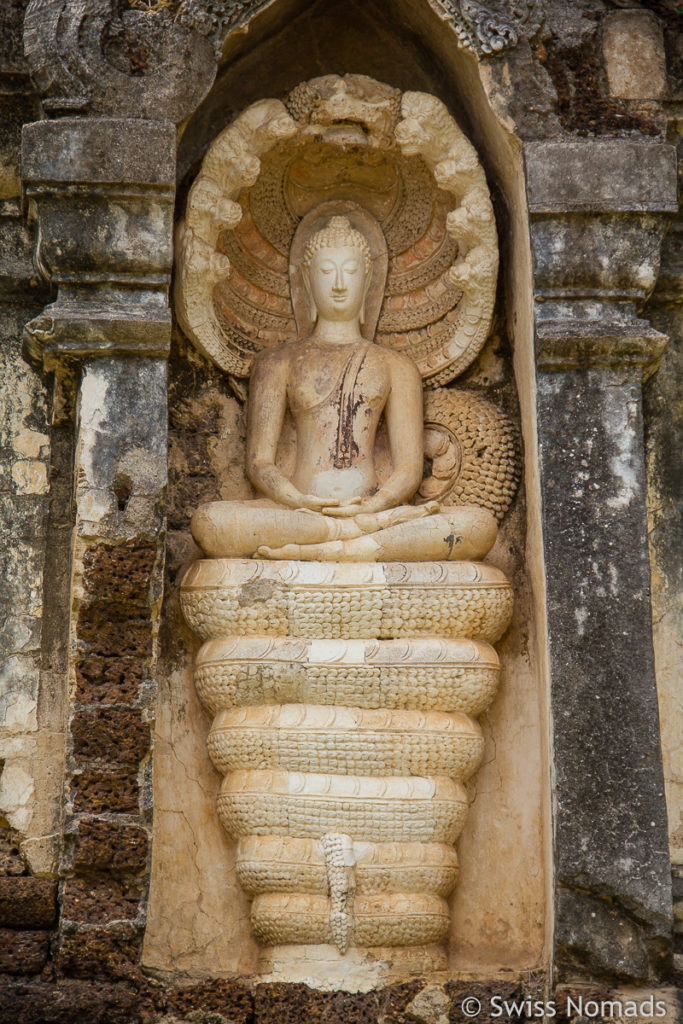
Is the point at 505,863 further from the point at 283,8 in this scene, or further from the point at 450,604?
the point at 283,8

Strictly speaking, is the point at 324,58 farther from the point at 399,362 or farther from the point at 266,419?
the point at 266,419

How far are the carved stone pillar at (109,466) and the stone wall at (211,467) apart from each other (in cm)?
1

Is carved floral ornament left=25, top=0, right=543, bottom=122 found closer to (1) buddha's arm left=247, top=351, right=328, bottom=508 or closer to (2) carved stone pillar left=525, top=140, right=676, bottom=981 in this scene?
(2) carved stone pillar left=525, top=140, right=676, bottom=981

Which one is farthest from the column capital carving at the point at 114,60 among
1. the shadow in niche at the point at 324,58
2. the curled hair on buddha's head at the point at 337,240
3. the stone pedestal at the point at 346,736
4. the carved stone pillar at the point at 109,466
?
the stone pedestal at the point at 346,736

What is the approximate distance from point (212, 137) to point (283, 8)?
0.73m

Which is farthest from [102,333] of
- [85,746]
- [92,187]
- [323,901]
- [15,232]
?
[323,901]

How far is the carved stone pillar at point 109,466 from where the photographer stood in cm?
674

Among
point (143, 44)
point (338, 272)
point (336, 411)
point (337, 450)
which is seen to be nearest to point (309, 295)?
point (338, 272)

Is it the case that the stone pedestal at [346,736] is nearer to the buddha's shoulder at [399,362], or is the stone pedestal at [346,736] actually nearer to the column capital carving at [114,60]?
the buddha's shoulder at [399,362]

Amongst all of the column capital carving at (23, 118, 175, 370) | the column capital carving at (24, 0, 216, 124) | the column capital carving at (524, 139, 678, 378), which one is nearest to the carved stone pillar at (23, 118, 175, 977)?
the column capital carving at (23, 118, 175, 370)

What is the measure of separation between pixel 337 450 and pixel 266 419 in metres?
Answer: 0.39

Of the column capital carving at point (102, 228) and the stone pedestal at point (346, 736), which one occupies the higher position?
the column capital carving at point (102, 228)

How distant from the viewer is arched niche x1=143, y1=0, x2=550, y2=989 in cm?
727

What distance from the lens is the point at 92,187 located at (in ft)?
23.6
